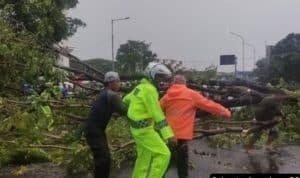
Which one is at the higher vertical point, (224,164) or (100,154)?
(100,154)

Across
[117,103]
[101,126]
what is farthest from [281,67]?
[117,103]

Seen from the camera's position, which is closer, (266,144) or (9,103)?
(9,103)

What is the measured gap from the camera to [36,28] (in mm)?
12320

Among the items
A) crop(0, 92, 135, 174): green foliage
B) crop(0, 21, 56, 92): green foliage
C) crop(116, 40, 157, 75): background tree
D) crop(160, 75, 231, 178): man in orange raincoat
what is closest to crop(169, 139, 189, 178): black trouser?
crop(160, 75, 231, 178): man in orange raincoat

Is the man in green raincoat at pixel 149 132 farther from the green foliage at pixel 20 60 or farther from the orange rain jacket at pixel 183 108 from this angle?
the green foliage at pixel 20 60

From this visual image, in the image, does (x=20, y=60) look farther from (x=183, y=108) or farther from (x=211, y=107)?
(x=211, y=107)

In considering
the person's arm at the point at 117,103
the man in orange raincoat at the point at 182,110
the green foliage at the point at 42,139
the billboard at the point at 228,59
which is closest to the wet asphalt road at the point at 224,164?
the green foliage at the point at 42,139

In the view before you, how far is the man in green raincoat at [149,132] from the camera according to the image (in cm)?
655

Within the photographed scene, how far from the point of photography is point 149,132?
21.7 ft

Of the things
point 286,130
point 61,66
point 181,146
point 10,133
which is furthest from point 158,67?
point 286,130

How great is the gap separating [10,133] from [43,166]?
783mm

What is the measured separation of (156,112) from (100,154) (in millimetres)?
1059

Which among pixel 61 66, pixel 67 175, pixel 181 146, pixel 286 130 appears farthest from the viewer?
pixel 286 130

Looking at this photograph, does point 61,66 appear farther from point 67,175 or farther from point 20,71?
point 67,175
